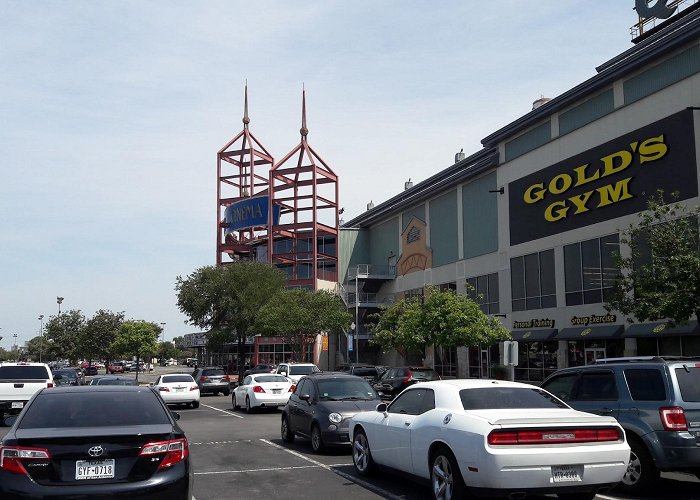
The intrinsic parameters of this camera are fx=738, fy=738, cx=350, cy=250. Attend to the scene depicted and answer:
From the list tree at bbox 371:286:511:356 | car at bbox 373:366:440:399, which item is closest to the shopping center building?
tree at bbox 371:286:511:356

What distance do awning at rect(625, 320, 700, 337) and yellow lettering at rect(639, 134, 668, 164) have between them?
7116 millimetres

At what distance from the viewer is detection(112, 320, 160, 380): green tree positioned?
211ft

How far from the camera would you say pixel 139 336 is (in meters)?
64.5

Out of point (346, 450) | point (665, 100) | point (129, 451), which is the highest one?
point (665, 100)

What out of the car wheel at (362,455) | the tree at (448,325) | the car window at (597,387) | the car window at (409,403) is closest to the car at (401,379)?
the tree at (448,325)

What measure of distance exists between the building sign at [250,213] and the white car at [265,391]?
42.6 meters

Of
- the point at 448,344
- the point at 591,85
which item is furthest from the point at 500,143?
the point at 448,344

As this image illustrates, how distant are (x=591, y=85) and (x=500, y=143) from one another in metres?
9.21

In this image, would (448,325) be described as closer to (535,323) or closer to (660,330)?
(535,323)

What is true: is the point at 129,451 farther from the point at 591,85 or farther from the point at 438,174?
the point at 438,174

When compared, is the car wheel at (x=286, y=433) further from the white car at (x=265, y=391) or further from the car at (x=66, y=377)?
the car at (x=66, y=377)

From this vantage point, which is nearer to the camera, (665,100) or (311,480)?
(311,480)

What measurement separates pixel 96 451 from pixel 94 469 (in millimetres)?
160

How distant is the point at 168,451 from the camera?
7070 millimetres
